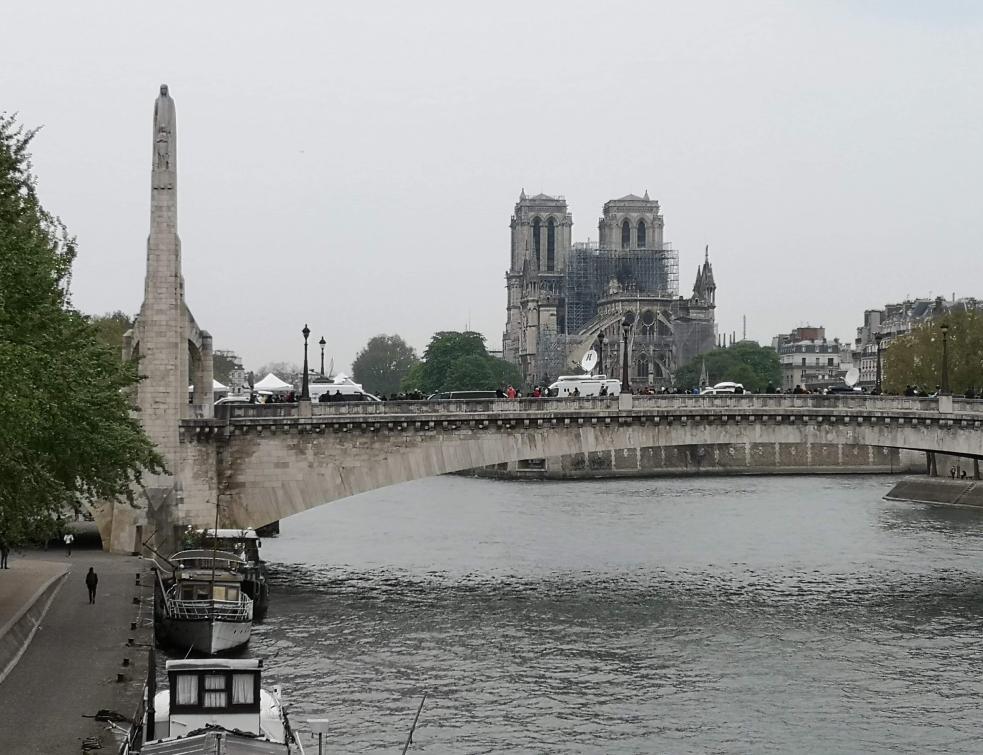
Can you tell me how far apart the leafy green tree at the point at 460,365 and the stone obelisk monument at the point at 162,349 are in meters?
128

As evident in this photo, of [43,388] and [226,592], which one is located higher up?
[43,388]

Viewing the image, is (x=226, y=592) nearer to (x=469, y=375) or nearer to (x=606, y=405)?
(x=606, y=405)

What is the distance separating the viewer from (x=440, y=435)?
55.3 m

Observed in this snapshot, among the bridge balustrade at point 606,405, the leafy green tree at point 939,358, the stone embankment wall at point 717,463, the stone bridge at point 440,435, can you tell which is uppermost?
the leafy green tree at point 939,358

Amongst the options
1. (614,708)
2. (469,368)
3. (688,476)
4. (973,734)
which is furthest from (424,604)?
(469,368)

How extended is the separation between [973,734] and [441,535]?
40.4 metres

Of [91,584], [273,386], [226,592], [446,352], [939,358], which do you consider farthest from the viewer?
[446,352]

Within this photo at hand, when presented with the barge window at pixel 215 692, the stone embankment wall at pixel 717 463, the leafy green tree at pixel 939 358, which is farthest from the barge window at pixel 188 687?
the stone embankment wall at pixel 717 463

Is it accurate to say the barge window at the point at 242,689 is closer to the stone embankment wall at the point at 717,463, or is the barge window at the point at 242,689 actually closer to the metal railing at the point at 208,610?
the metal railing at the point at 208,610

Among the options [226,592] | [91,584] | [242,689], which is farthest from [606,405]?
[242,689]

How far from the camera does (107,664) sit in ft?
115

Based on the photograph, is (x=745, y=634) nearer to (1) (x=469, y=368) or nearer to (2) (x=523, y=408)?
(2) (x=523, y=408)

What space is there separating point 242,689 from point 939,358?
90459 mm

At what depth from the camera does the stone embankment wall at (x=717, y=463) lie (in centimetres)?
12350
